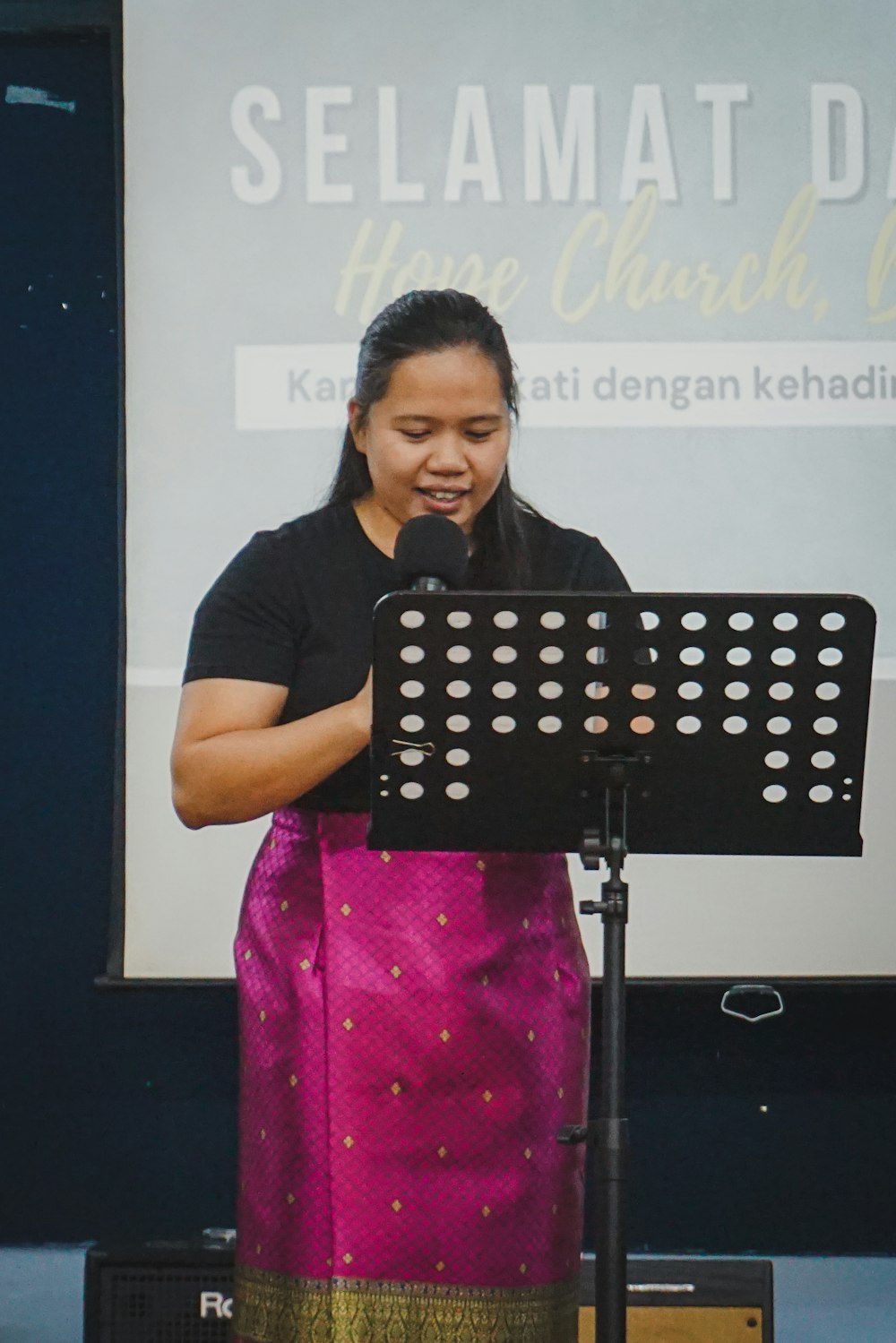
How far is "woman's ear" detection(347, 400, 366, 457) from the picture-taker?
1758 mm

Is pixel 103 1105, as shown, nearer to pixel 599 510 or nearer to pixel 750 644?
pixel 599 510

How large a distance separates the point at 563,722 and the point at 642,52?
2011mm

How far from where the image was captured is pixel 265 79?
3025 millimetres

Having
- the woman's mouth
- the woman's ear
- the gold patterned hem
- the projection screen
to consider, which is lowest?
the gold patterned hem

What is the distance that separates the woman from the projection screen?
1.37 metres

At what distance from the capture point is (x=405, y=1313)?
5.19 ft

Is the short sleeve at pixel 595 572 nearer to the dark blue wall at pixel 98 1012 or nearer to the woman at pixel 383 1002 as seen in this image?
the woman at pixel 383 1002

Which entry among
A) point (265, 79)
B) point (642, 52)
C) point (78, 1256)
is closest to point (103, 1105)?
point (78, 1256)

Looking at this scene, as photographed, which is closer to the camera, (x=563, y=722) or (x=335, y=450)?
(x=563, y=722)

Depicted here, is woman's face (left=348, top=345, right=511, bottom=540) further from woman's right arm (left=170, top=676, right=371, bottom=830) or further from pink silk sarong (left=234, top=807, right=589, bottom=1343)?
pink silk sarong (left=234, top=807, right=589, bottom=1343)

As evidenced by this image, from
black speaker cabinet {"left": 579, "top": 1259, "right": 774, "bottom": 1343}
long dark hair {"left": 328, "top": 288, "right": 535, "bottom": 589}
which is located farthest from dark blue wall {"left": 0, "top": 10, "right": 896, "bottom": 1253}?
long dark hair {"left": 328, "top": 288, "right": 535, "bottom": 589}

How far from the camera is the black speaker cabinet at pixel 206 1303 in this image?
2.16 metres

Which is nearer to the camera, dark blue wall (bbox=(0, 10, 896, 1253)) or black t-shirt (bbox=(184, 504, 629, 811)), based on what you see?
black t-shirt (bbox=(184, 504, 629, 811))

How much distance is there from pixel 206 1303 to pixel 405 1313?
69 cm
